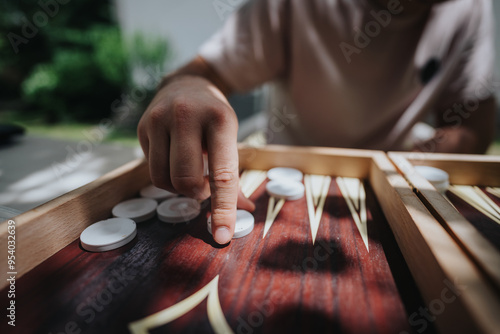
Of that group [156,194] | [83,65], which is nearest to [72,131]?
[83,65]

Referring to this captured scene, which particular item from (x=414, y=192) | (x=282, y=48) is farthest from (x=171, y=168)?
(x=282, y=48)

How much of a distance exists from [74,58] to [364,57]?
695 centimetres

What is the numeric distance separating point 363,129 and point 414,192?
1022 mm

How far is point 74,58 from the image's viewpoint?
626 cm

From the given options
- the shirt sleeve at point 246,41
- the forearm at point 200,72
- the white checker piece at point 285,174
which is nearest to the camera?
the white checker piece at point 285,174

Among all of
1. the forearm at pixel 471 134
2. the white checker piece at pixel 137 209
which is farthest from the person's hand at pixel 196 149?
the forearm at pixel 471 134

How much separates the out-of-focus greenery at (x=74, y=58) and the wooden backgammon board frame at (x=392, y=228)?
17.9 ft

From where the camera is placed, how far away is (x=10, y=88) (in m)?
7.86

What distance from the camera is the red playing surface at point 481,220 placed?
30.1 inches

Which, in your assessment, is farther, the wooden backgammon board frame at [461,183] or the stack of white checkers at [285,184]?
the stack of white checkers at [285,184]

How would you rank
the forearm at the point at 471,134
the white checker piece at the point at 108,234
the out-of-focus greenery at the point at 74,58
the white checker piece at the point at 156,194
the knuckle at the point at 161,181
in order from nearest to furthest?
the white checker piece at the point at 108,234, the knuckle at the point at 161,181, the white checker piece at the point at 156,194, the forearm at the point at 471,134, the out-of-focus greenery at the point at 74,58

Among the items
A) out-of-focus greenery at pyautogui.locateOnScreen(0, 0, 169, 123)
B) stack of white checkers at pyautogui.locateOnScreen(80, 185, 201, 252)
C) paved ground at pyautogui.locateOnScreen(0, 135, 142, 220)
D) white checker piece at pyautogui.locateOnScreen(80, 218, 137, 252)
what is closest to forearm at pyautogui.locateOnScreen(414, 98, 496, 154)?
stack of white checkers at pyautogui.locateOnScreen(80, 185, 201, 252)

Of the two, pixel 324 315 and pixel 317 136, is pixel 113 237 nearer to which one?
pixel 324 315

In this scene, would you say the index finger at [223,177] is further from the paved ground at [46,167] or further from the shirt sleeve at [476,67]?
the shirt sleeve at [476,67]
